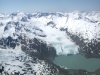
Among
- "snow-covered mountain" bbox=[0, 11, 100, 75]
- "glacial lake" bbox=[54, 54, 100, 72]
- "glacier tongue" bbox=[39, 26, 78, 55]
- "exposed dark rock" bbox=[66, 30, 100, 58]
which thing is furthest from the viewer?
"glacier tongue" bbox=[39, 26, 78, 55]

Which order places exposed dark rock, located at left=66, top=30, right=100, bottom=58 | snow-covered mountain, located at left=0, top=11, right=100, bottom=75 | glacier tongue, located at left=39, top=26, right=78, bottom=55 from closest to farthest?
snow-covered mountain, located at left=0, top=11, right=100, bottom=75 → exposed dark rock, located at left=66, top=30, right=100, bottom=58 → glacier tongue, located at left=39, top=26, right=78, bottom=55

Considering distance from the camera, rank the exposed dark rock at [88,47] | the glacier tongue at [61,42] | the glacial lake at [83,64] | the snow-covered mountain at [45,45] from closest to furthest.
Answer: the snow-covered mountain at [45,45], the glacial lake at [83,64], the exposed dark rock at [88,47], the glacier tongue at [61,42]

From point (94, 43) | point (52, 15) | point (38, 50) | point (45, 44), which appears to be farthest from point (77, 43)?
point (52, 15)

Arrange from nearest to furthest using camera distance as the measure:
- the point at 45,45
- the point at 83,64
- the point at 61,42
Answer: the point at 83,64
the point at 45,45
the point at 61,42

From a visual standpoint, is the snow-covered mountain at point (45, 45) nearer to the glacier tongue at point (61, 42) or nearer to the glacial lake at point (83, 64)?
the glacier tongue at point (61, 42)

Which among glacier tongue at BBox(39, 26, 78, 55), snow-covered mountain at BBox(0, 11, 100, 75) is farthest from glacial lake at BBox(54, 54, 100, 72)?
glacier tongue at BBox(39, 26, 78, 55)

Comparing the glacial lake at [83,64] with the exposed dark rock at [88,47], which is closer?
Result: the glacial lake at [83,64]

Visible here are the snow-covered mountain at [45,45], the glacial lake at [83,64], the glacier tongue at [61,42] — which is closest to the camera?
the snow-covered mountain at [45,45]

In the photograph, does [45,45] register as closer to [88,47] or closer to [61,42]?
[61,42]

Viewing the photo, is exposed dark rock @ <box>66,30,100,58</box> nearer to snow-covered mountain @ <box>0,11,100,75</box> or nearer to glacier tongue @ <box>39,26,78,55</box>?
Answer: snow-covered mountain @ <box>0,11,100,75</box>

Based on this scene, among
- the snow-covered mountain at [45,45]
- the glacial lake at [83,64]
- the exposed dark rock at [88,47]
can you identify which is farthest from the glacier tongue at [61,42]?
the glacial lake at [83,64]

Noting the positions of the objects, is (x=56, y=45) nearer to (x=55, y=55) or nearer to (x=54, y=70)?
(x=55, y=55)

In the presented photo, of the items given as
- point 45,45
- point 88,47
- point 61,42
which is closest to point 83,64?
point 88,47
